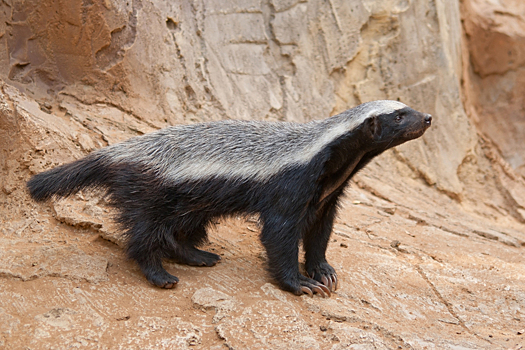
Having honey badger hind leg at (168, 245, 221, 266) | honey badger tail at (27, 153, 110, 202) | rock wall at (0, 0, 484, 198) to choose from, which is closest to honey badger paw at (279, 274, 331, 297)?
honey badger hind leg at (168, 245, 221, 266)

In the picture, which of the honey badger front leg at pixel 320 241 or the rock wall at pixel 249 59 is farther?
the rock wall at pixel 249 59

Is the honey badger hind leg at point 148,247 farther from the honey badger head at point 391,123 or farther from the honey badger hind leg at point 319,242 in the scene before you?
the honey badger head at point 391,123

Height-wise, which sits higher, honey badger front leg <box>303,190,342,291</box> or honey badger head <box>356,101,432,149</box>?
honey badger head <box>356,101,432,149</box>

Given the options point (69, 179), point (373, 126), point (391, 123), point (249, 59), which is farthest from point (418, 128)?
point (249, 59)

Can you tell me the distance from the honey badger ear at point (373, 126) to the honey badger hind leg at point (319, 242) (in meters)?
0.71

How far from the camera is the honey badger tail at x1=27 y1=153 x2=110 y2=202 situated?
4.11 m

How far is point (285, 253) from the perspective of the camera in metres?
3.96

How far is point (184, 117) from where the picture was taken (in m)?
6.58

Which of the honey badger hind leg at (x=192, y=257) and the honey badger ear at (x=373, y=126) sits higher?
the honey badger ear at (x=373, y=126)

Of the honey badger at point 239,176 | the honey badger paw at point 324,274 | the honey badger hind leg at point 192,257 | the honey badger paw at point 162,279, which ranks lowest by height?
the honey badger paw at point 324,274

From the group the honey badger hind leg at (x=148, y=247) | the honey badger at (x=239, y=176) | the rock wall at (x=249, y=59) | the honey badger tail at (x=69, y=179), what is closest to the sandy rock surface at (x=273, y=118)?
the rock wall at (x=249, y=59)

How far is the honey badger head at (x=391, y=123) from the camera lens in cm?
394

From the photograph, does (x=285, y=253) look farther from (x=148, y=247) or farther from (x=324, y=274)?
(x=148, y=247)

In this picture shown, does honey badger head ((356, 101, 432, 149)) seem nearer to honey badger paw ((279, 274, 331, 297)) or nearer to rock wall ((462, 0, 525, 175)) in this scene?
honey badger paw ((279, 274, 331, 297))
